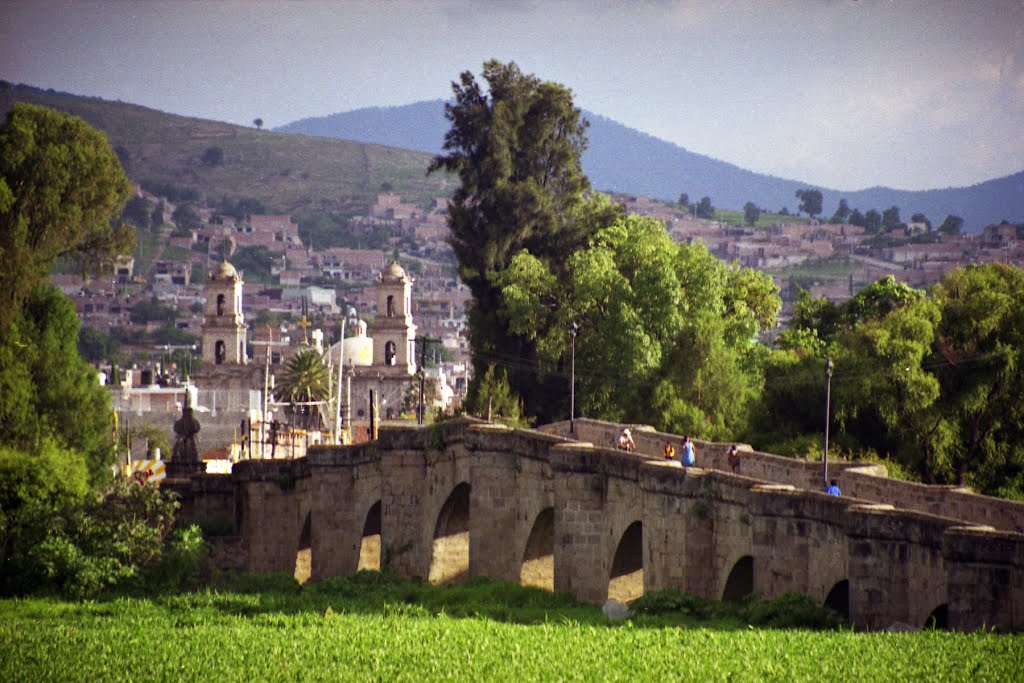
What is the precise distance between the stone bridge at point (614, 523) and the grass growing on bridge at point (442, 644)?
95 centimetres

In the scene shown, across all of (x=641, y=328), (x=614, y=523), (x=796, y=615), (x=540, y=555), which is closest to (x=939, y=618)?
(x=796, y=615)

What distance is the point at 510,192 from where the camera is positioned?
55656mm

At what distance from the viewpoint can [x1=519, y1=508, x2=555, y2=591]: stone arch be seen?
35.1m

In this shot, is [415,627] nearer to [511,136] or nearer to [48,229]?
[48,229]

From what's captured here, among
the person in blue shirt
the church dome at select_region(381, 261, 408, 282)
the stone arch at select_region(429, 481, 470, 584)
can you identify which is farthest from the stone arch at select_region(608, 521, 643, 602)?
the church dome at select_region(381, 261, 408, 282)

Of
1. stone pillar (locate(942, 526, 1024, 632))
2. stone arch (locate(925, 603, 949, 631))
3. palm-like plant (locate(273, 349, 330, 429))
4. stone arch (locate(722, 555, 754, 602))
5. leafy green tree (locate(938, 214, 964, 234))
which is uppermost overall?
leafy green tree (locate(938, 214, 964, 234))

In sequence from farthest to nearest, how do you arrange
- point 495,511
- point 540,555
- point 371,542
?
point 371,542, point 495,511, point 540,555

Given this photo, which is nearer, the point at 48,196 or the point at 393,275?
the point at 48,196

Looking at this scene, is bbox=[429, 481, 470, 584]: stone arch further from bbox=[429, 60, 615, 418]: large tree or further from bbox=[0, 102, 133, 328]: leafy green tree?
bbox=[429, 60, 615, 418]: large tree

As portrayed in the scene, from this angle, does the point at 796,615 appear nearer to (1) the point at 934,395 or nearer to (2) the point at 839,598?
(2) the point at 839,598

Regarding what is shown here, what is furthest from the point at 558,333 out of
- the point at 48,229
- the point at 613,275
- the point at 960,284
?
the point at 48,229

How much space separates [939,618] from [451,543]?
17175mm

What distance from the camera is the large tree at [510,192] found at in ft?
183

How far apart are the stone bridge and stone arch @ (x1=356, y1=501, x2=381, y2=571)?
61 millimetres
